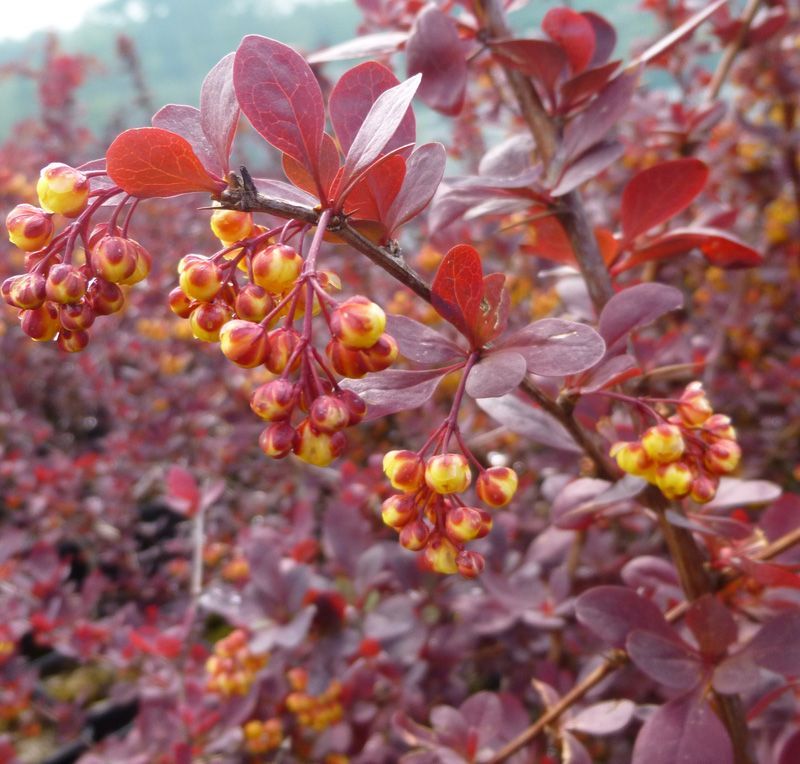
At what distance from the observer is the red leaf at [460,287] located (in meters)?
0.52

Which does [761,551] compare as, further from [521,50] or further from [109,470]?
[109,470]

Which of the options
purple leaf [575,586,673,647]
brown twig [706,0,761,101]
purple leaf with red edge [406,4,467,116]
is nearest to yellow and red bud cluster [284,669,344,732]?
purple leaf [575,586,673,647]

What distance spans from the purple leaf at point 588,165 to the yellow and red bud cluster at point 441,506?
1.14 feet

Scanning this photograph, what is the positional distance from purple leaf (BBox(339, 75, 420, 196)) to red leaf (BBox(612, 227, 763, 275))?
1.55ft

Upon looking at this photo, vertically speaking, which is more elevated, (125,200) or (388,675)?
(125,200)

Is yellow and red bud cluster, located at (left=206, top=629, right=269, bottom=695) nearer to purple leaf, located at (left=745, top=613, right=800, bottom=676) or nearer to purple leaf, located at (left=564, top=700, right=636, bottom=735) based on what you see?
purple leaf, located at (left=564, top=700, right=636, bottom=735)

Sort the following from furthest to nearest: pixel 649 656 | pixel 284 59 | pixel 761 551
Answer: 1. pixel 761 551
2. pixel 649 656
3. pixel 284 59

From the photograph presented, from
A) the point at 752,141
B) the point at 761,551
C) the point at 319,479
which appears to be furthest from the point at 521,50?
the point at 752,141

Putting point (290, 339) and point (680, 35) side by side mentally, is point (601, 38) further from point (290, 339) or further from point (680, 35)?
point (290, 339)

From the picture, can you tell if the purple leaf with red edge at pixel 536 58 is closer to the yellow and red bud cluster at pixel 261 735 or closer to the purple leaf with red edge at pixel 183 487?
the purple leaf with red edge at pixel 183 487

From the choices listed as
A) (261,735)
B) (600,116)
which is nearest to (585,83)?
Answer: (600,116)

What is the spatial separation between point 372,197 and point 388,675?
0.94 meters

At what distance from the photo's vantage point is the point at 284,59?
479 mm

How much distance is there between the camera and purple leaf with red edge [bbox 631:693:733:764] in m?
0.67
